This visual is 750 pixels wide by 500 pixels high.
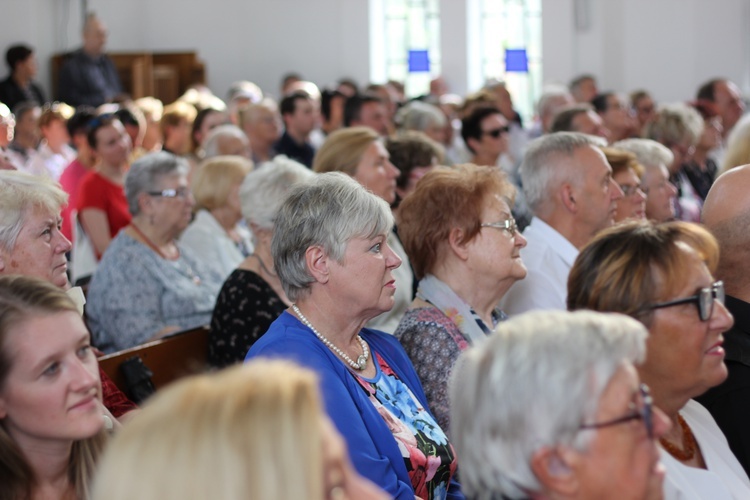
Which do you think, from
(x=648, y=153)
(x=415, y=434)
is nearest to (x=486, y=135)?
(x=648, y=153)

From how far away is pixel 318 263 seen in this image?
2.59 metres

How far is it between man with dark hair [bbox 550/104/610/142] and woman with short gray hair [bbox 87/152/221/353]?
2480 mm

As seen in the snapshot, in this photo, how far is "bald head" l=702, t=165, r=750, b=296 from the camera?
2792 millimetres

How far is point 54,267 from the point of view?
9.23 ft

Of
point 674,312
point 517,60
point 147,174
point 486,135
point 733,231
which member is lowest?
point 674,312

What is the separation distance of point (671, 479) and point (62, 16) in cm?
1219

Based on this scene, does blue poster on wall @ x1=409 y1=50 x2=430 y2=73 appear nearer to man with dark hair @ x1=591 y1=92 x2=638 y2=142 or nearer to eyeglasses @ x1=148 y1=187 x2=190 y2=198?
man with dark hair @ x1=591 y1=92 x2=638 y2=142

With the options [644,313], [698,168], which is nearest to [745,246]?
[644,313]

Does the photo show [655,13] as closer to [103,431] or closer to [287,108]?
[287,108]

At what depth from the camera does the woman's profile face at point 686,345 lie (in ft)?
7.28

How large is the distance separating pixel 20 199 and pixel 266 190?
120 centimetres

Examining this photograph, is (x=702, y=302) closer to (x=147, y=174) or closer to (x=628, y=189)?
(x=628, y=189)

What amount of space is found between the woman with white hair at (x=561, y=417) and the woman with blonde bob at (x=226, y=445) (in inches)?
15.3

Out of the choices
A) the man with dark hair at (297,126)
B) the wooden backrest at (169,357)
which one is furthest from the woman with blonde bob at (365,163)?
the man with dark hair at (297,126)
